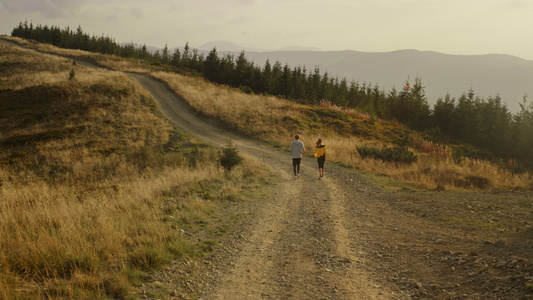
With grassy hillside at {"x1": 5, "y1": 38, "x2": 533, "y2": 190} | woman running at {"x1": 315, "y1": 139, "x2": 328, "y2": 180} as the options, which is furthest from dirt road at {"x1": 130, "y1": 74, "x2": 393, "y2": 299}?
grassy hillside at {"x1": 5, "y1": 38, "x2": 533, "y2": 190}

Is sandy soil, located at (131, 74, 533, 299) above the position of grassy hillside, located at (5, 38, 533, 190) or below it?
below

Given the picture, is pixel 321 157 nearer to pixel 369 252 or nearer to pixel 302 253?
pixel 369 252

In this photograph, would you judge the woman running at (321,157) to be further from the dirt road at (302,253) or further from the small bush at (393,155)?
the small bush at (393,155)

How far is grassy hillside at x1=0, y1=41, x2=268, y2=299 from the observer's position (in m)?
4.39

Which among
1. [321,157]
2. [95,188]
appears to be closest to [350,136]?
[321,157]

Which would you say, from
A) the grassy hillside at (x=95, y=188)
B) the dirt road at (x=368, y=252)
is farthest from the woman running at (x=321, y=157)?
the dirt road at (x=368, y=252)

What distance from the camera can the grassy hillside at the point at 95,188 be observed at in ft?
14.4

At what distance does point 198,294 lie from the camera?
4434 millimetres

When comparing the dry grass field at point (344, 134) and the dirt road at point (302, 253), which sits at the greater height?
the dry grass field at point (344, 134)

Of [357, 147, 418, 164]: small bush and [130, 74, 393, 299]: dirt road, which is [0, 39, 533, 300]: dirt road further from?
[357, 147, 418, 164]: small bush

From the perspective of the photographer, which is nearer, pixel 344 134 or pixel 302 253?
pixel 302 253

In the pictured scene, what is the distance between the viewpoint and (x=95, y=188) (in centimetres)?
1020

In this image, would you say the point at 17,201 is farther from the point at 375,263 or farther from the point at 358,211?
the point at 358,211

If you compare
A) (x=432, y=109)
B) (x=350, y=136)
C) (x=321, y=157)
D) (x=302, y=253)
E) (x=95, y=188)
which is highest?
(x=432, y=109)
